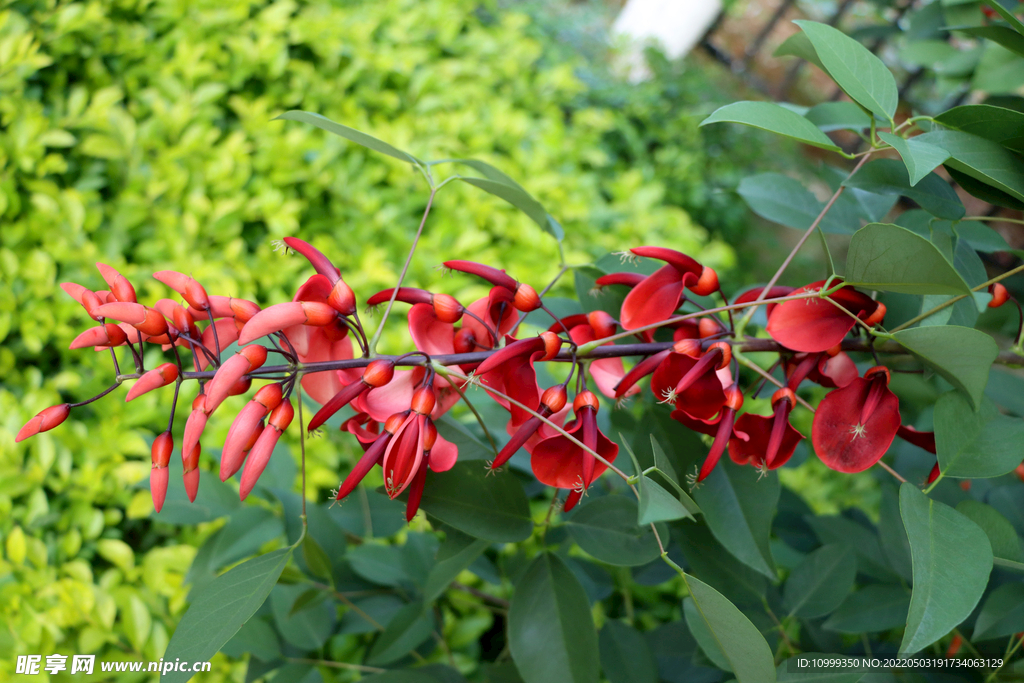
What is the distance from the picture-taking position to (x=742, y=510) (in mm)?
406

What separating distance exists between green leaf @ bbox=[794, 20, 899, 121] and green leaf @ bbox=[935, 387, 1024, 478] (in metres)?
0.17

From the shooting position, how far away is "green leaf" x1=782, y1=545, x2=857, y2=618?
49 centimetres

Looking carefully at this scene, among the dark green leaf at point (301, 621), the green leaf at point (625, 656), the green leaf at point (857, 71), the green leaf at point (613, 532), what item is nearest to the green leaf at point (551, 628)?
the green leaf at point (613, 532)

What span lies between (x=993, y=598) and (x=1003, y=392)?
0.21 metres

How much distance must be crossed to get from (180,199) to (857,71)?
107 centimetres

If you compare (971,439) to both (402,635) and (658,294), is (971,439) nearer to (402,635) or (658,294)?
(658,294)

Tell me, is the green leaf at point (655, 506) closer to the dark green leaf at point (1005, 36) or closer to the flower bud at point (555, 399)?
the flower bud at point (555, 399)

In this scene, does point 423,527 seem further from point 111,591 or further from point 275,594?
point 111,591

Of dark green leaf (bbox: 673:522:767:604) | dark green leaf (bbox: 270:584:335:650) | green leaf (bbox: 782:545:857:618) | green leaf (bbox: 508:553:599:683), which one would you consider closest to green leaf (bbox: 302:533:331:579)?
dark green leaf (bbox: 270:584:335:650)

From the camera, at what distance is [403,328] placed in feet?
3.58

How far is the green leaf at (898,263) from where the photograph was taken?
26 cm

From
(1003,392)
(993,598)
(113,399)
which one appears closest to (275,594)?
(113,399)

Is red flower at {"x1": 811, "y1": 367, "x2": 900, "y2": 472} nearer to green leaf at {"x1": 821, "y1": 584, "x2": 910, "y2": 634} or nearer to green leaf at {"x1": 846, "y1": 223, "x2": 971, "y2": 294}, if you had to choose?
green leaf at {"x1": 846, "y1": 223, "x2": 971, "y2": 294}

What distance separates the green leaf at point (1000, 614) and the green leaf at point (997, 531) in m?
0.09
